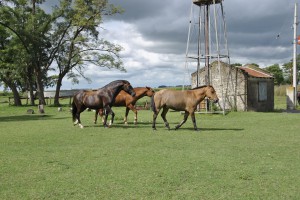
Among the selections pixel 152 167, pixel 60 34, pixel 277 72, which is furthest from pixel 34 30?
pixel 277 72

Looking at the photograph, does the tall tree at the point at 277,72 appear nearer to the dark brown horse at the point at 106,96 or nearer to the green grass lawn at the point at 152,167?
the dark brown horse at the point at 106,96

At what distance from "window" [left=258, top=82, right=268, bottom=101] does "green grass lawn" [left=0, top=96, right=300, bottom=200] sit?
678 inches

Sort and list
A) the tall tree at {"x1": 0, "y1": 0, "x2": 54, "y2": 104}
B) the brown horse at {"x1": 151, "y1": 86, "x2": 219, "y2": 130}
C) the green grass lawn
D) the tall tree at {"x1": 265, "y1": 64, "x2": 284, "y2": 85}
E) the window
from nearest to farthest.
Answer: the green grass lawn, the brown horse at {"x1": 151, "y1": 86, "x2": 219, "y2": 130}, the window, the tall tree at {"x1": 0, "y1": 0, "x2": 54, "y2": 104}, the tall tree at {"x1": 265, "y1": 64, "x2": 284, "y2": 85}

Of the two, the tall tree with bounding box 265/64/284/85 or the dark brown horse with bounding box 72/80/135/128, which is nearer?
the dark brown horse with bounding box 72/80/135/128

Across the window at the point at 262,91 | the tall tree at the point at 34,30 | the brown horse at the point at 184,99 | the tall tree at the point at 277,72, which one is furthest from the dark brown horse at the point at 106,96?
the tall tree at the point at 277,72

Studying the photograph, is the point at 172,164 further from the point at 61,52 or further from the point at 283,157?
the point at 61,52

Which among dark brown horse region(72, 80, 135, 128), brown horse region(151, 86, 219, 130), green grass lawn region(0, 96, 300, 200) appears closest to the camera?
green grass lawn region(0, 96, 300, 200)

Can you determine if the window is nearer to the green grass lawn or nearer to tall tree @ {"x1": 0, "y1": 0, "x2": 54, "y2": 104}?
the green grass lawn

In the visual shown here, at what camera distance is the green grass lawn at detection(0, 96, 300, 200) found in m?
6.59

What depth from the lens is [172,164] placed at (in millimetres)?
8781

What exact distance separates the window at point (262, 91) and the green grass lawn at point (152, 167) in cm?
1723

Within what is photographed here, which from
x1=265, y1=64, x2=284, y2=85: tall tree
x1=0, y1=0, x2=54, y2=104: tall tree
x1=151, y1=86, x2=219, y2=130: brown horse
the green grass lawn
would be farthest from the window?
x1=265, y1=64, x2=284, y2=85: tall tree

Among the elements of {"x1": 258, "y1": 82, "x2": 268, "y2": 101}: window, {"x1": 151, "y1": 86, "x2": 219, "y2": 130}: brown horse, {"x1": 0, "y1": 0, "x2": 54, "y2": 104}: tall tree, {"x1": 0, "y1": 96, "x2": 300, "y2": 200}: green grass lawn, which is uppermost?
{"x1": 0, "y1": 0, "x2": 54, "y2": 104}: tall tree

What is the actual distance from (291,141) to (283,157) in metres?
3.20
